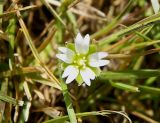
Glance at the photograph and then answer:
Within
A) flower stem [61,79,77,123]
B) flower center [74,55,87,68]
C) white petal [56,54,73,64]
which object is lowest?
flower stem [61,79,77,123]

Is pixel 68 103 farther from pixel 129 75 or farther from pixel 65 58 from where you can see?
pixel 129 75

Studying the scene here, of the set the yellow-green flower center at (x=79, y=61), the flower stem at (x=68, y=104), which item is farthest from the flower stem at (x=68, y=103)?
the yellow-green flower center at (x=79, y=61)

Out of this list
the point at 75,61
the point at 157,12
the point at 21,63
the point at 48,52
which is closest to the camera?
the point at 75,61

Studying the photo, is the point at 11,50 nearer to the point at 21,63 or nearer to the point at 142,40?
the point at 21,63

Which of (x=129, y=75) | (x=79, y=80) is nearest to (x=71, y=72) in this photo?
(x=79, y=80)

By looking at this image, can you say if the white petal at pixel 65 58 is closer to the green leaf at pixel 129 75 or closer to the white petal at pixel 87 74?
the white petal at pixel 87 74

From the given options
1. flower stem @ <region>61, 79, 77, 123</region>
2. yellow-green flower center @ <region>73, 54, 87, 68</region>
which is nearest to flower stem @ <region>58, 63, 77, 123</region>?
flower stem @ <region>61, 79, 77, 123</region>

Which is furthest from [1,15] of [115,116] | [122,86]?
[115,116]

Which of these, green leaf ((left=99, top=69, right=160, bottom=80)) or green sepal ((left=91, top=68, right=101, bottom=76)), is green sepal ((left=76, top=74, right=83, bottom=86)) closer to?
green sepal ((left=91, top=68, right=101, bottom=76))
